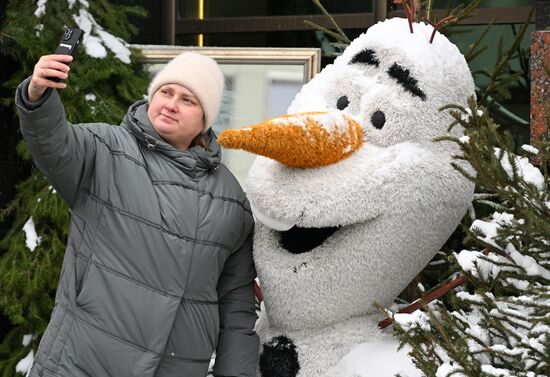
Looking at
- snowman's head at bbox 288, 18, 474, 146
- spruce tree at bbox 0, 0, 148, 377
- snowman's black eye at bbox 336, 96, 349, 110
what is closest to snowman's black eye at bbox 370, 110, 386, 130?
snowman's head at bbox 288, 18, 474, 146

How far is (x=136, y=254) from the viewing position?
2.82m

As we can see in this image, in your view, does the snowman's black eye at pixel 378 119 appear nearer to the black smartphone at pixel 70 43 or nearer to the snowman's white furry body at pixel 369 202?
the snowman's white furry body at pixel 369 202

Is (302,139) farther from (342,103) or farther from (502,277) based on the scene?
(502,277)

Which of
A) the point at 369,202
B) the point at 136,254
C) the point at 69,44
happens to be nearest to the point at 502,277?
the point at 369,202

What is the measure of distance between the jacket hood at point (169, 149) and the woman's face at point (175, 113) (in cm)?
3

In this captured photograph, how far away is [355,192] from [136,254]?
2.25ft

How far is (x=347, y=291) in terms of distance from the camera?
2871mm

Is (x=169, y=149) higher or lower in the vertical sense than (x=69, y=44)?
lower

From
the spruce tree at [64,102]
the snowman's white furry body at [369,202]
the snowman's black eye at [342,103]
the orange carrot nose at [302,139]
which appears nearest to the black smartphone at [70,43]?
the orange carrot nose at [302,139]

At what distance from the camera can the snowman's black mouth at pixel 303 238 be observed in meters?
2.91

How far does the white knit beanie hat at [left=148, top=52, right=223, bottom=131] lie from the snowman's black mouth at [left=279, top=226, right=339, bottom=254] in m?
0.46

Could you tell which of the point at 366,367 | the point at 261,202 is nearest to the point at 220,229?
the point at 261,202

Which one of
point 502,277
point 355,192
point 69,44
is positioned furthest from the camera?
point 355,192

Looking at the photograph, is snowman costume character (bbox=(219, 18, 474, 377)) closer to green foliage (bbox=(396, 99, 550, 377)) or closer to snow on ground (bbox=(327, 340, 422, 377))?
snow on ground (bbox=(327, 340, 422, 377))
